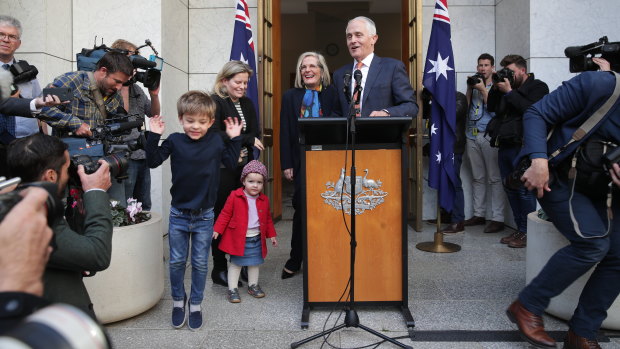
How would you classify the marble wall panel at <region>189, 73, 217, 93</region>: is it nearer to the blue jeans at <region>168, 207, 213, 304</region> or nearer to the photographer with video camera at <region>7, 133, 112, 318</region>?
the blue jeans at <region>168, 207, 213, 304</region>

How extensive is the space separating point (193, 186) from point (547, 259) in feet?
7.11

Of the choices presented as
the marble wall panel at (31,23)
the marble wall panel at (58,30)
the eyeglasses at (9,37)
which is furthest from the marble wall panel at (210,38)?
the eyeglasses at (9,37)

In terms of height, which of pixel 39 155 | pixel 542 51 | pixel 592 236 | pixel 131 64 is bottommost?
pixel 592 236

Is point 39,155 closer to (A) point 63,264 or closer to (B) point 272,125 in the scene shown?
(A) point 63,264

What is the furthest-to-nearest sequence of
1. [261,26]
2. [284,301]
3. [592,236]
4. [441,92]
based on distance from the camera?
1. [261,26]
2. [441,92]
3. [284,301]
4. [592,236]

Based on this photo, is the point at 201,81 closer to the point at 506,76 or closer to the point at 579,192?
the point at 506,76

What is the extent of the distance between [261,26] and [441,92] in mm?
2052

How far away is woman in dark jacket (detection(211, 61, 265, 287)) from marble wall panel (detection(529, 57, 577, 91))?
10.6 ft

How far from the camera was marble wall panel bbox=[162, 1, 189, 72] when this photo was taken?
215 inches

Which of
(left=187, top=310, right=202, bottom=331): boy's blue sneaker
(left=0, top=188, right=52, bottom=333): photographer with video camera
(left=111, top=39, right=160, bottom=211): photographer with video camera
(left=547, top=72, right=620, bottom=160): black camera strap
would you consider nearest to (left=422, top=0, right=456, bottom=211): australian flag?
A: (left=547, top=72, right=620, bottom=160): black camera strap

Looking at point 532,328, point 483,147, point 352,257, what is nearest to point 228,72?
point 352,257

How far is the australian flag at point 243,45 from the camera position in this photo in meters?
5.42

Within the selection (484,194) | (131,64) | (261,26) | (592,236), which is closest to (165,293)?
(131,64)

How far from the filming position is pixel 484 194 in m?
6.18
